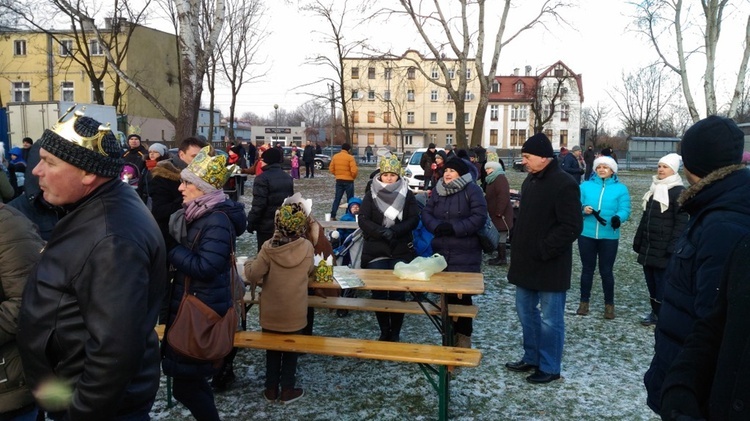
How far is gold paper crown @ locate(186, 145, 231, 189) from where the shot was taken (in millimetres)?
3680

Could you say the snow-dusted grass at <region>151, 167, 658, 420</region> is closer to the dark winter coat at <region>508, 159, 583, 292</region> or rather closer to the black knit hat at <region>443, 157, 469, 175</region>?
the dark winter coat at <region>508, 159, 583, 292</region>

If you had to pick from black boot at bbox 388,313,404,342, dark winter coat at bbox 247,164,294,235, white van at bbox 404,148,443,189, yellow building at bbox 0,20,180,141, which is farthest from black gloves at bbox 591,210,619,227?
yellow building at bbox 0,20,180,141

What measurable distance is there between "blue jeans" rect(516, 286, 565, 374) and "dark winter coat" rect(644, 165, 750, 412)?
2332 mm

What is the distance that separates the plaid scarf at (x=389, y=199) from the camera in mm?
5867

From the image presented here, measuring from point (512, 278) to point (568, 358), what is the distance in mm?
1139

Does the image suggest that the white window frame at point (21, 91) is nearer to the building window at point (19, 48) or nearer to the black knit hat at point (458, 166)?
the building window at point (19, 48)

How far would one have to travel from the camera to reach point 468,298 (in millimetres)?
5789

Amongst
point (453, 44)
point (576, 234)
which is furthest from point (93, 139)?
point (453, 44)

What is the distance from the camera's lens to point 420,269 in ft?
17.2

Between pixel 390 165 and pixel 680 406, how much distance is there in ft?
14.1

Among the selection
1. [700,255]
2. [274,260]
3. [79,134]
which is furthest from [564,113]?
[79,134]

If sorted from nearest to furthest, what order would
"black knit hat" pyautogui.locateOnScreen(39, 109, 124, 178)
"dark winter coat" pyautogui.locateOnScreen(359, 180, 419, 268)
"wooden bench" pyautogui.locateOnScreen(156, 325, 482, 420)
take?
1. "black knit hat" pyautogui.locateOnScreen(39, 109, 124, 178)
2. "wooden bench" pyautogui.locateOnScreen(156, 325, 482, 420)
3. "dark winter coat" pyautogui.locateOnScreen(359, 180, 419, 268)

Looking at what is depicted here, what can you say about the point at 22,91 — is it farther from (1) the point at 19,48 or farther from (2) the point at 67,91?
(2) the point at 67,91

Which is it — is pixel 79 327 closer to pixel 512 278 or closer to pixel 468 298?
pixel 512 278
